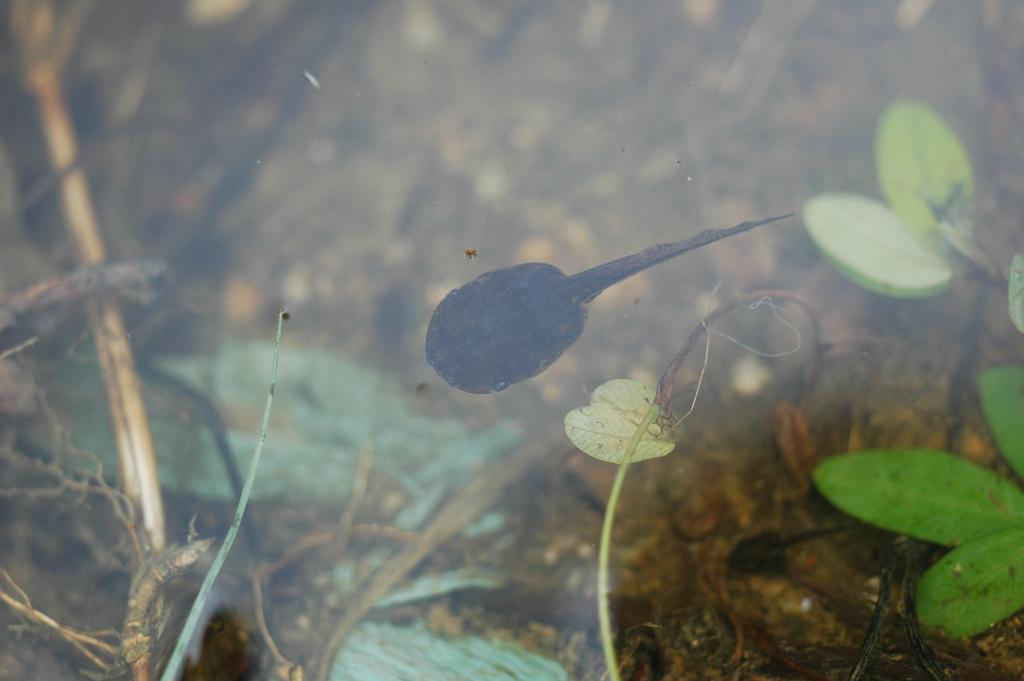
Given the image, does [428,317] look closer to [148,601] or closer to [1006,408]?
[148,601]

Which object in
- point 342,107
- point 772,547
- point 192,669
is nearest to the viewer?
point 192,669

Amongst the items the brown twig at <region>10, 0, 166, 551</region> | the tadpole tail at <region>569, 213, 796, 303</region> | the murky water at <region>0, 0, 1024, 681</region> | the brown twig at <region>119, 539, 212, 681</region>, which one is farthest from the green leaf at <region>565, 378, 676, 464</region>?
the brown twig at <region>10, 0, 166, 551</region>

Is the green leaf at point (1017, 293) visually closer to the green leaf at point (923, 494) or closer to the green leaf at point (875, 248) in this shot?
the green leaf at point (875, 248)

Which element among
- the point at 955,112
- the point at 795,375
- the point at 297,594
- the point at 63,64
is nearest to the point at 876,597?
the point at 795,375

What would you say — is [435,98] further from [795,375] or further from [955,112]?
→ [955,112]

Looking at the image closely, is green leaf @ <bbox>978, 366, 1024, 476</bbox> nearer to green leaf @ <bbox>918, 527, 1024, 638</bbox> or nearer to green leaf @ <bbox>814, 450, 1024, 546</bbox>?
green leaf @ <bbox>814, 450, 1024, 546</bbox>
